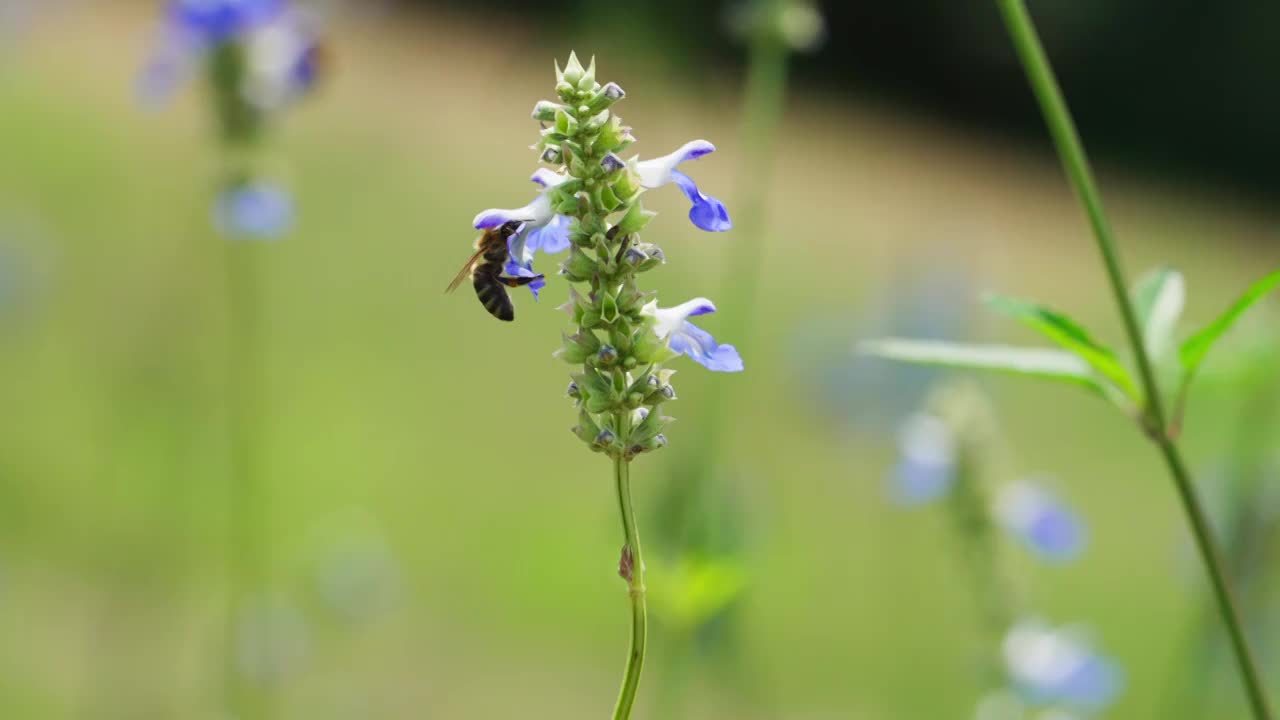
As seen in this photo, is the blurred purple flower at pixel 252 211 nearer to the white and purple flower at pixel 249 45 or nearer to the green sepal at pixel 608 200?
the white and purple flower at pixel 249 45

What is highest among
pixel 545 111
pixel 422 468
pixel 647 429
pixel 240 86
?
pixel 240 86

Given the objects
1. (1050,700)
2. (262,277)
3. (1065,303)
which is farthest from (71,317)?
(1065,303)

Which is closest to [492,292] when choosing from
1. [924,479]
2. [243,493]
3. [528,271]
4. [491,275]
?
[491,275]

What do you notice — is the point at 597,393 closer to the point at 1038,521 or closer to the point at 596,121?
the point at 596,121

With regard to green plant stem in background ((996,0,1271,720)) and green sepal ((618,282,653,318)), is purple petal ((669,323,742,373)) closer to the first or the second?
green sepal ((618,282,653,318))

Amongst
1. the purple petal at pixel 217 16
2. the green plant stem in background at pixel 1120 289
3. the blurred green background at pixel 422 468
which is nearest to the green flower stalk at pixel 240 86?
the purple petal at pixel 217 16
